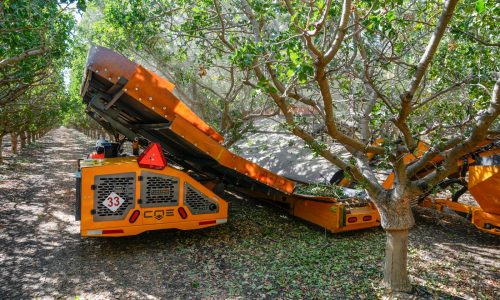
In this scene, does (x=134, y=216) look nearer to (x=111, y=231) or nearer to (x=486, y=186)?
(x=111, y=231)

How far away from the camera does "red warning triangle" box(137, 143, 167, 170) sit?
→ 18.9 ft

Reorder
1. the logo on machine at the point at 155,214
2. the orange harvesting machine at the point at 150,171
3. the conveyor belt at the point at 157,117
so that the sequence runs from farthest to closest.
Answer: the logo on machine at the point at 155,214
the orange harvesting machine at the point at 150,171
the conveyor belt at the point at 157,117

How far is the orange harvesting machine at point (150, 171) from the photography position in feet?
17.9

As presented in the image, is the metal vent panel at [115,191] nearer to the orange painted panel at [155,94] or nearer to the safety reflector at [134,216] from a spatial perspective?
the safety reflector at [134,216]

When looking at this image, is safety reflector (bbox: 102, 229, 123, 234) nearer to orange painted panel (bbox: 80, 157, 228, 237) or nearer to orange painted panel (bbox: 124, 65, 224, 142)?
orange painted panel (bbox: 80, 157, 228, 237)

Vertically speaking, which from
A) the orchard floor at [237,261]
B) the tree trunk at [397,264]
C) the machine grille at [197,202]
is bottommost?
the orchard floor at [237,261]

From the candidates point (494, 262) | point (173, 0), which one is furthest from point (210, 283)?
point (173, 0)

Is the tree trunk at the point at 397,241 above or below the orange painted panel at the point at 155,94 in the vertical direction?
below

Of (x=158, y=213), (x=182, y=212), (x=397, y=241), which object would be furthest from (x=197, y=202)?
(x=397, y=241)

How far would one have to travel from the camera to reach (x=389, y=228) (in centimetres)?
477

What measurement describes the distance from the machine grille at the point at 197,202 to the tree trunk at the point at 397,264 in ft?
10.2

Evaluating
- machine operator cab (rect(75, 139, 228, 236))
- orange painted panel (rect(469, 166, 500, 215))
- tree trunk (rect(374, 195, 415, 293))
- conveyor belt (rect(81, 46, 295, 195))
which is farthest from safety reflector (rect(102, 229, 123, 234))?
orange painted panel (rect(469, 166, 500, 215))

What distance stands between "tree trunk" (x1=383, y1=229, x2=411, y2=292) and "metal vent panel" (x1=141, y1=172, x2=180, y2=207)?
3487 millimetres

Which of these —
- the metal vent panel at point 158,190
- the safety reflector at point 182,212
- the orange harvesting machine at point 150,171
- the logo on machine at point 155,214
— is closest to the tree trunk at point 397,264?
the orange harvesting machine at point 150,171
